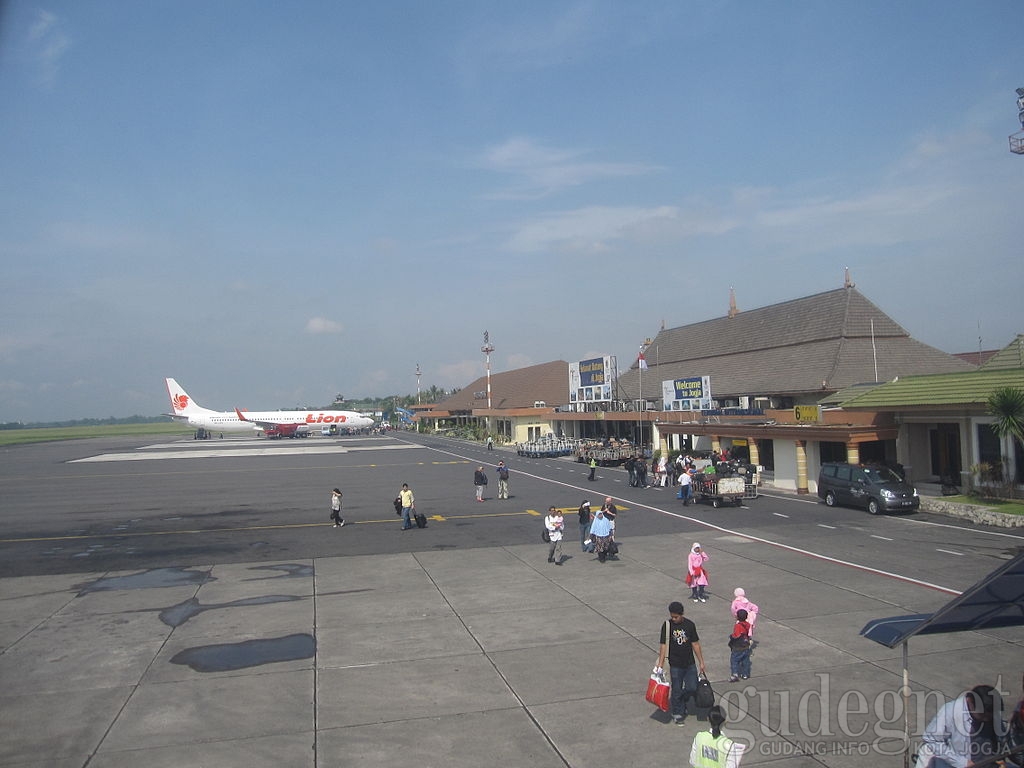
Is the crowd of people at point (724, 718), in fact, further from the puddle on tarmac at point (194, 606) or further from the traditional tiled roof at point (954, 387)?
the traditional tiled roof at point (954, 387)

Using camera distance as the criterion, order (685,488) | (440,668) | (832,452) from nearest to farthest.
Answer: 1. (440,668)
2. (685,488)
3. (832,452)

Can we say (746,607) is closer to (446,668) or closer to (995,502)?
(446,668)

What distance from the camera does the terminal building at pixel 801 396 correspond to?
1154 inches

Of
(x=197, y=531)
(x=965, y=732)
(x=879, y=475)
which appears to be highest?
(x=965, y=732)

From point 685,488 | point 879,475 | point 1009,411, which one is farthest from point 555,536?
point 1009,411

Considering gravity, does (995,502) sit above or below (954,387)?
below

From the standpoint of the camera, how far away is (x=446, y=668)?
10.8m

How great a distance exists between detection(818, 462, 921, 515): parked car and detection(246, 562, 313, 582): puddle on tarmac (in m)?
18.6

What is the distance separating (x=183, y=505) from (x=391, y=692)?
2515cm

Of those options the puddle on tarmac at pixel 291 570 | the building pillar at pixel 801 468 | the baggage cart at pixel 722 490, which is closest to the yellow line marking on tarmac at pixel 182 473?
the building pillar at pixel 801 468

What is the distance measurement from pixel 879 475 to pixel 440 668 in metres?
20.9

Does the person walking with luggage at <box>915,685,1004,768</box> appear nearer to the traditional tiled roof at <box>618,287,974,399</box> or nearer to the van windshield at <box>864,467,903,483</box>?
the van windshield at <box>864,467,903,483</box>

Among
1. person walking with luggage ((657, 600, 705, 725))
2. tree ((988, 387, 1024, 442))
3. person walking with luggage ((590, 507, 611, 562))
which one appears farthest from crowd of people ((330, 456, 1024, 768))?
tree ((988, 387, 1024, 442))

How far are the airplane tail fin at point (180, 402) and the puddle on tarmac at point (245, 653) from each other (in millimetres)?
106247
